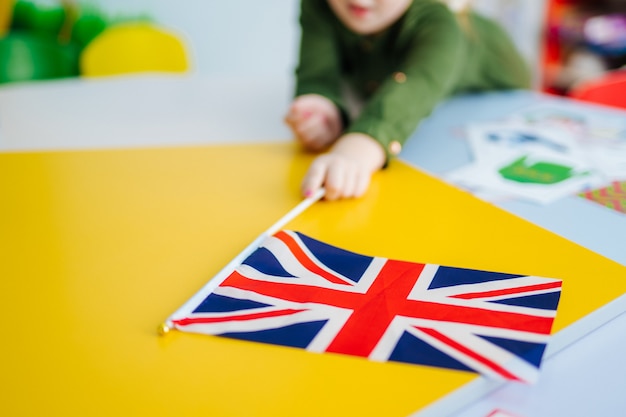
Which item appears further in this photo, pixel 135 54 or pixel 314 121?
pixel 135 54

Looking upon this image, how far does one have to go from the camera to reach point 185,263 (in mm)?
478

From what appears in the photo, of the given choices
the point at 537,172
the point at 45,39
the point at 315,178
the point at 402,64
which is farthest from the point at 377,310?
the point at 45,39

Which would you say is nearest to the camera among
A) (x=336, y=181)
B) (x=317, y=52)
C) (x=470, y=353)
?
(x=470, y=353)

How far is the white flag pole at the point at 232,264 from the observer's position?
393mm

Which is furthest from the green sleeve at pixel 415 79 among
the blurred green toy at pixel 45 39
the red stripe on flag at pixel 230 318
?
the blurred green toy at pixel 45 39

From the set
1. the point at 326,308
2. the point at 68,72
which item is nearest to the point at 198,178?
the point at 326,308

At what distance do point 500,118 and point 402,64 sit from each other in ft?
0.57

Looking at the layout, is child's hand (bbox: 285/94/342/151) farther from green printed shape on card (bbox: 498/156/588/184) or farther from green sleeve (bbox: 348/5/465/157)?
green printed shape on card (bbox: 498/156/588/184)

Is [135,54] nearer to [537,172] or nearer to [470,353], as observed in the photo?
[537,172]

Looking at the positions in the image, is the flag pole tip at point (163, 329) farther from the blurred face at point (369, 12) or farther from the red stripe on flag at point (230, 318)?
the blurred face at point (369, 12)

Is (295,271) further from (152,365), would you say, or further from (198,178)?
(198,178)

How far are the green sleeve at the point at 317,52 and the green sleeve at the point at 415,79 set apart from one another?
90 mm

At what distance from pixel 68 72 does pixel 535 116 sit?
1375 mm

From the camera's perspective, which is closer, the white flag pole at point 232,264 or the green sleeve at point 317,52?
the white flag pole at point 232,264
